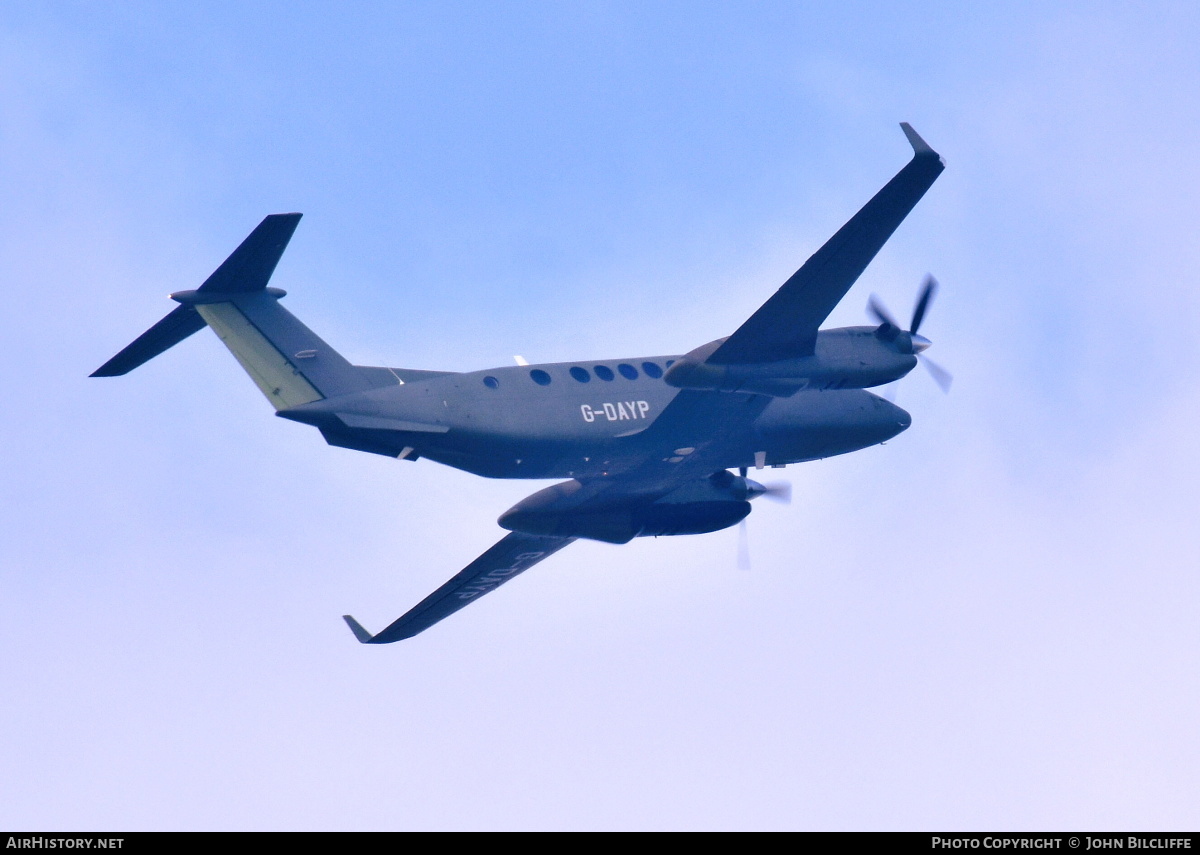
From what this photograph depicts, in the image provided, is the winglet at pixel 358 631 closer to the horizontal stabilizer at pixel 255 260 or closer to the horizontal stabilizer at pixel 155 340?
the horizontal stabilizer at pixel 155 340

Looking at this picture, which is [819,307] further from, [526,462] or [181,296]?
[181,296]

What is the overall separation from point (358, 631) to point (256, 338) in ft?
38.4

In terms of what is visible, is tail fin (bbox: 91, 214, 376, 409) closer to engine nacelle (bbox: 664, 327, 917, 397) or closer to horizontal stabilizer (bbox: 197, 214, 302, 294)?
horizontal stabilizer (bbox: 197, 214, 302, 294)

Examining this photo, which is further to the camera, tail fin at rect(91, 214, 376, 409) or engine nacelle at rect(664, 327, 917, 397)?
engine nacelle at rect(664, 327, 917, 397)

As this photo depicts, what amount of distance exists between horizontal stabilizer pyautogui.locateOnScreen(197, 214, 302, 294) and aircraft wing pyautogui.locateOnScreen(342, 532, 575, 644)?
37.3 feet

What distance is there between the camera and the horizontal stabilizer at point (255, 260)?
2953cm

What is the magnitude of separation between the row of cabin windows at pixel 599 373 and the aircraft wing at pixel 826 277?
3333mm

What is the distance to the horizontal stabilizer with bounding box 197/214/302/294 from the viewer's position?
96.9 ft

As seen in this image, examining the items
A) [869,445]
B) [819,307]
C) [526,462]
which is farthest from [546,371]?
[869,445]

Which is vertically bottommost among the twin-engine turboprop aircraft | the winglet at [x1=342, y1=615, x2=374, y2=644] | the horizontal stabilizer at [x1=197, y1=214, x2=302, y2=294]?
the winglet at [x1=342, y1=615, x2=374, y2=644]

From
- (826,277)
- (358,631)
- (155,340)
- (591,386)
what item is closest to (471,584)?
(358,631)

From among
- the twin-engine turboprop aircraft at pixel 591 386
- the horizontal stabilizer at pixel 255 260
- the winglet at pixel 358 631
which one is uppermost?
the horizontal stabilizer at pixel 255 260

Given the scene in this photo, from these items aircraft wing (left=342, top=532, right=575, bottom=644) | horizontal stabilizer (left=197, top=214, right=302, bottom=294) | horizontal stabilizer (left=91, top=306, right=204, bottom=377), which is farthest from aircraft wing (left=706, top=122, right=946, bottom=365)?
horizontal stabilizer (left=91, top=306, right=204, bottom=377)

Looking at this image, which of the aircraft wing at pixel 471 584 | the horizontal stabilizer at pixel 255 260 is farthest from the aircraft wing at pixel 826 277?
the aircraft wing at pixel 471 584
